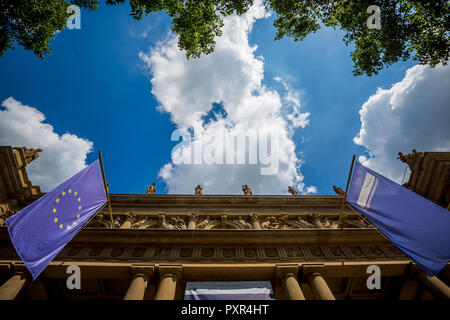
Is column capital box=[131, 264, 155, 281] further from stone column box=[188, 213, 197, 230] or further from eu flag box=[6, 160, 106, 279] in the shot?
stone column box=[188, 213, 197, 230]

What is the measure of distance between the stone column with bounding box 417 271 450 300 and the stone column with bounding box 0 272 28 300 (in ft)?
56.1

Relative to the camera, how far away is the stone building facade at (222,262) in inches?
345

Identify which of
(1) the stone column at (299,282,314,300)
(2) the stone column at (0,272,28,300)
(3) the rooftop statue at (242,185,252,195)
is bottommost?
(3) the rooftop statue at (242,185,252,195)

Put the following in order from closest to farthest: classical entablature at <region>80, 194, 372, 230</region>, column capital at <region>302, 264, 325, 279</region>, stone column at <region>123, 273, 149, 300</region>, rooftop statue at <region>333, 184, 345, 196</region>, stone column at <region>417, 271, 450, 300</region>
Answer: stone column at <region>123, 273, 149, 300</region>
stone column at <region>417, 271, 450, 300</region>
column capital at <region>302, 264, 325, 279</region>
classical entablature at <region>80, 194, 372, 230</region>
rooftop statue at <region>333, 184, 345, 196</region>

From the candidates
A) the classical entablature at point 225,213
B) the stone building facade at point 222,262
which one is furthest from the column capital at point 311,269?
the classical entablature at point 225,213

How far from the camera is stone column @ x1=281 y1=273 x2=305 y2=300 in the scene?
303 inches

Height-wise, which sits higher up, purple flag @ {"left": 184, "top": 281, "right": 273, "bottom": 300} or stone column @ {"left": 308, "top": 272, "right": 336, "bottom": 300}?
stone column @ {"left": 308, "top": 272, "right": 336, "bottom": 300}

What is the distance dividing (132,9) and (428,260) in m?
16.2

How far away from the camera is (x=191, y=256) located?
1002 centimetres

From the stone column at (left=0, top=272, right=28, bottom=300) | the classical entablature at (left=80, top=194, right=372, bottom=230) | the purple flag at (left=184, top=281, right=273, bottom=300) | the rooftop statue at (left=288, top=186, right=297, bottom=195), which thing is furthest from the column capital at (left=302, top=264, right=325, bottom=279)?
the stone column at (left=0, top=272, right=28, bottom=300)

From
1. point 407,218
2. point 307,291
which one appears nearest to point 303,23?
point 407,218

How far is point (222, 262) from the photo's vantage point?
376 inches

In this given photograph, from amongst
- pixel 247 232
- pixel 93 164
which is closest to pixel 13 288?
pixel 93 164

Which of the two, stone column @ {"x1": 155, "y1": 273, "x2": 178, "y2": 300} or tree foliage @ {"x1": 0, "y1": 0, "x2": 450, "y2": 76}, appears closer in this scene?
stone column @ {"x1": 155, "y1": 273, "x2": 178, "y2": 300}
